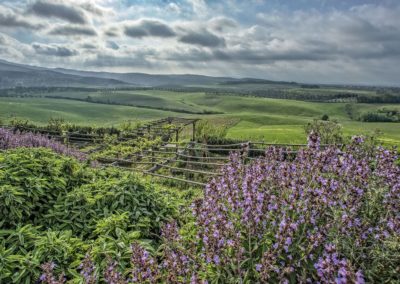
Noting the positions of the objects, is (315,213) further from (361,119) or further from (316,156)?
(361,119)

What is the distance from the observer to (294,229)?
2.54 metres

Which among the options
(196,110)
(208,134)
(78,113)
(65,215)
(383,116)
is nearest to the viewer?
(65,215)

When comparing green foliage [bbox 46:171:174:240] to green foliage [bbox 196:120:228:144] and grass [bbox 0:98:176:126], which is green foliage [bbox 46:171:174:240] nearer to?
green foliage [bbox 196:120:228:144]

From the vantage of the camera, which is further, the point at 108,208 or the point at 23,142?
the point at 23,142

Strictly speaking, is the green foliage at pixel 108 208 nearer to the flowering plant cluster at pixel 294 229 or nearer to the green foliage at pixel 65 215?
the green foliage at pixel 65 215

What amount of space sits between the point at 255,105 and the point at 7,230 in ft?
338

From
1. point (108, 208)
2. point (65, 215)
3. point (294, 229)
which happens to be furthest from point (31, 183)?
point (294, 229)

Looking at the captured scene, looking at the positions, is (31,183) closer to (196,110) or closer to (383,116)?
(383,116)

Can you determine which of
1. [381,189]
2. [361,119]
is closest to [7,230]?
A: [381,189]

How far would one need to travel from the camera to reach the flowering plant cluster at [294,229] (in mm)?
2326

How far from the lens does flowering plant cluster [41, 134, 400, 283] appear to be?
7.63 ft

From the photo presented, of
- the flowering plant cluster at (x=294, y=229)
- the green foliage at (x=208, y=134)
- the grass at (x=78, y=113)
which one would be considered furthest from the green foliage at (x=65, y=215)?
the grass at (x=78, y=113)

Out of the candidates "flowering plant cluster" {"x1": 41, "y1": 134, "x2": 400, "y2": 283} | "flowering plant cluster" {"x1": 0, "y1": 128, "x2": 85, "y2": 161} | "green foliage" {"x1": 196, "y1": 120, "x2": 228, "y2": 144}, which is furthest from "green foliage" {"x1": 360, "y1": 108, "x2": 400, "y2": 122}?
"flowering plant cluster" {"x1": 41, "y1": 134, "x2": 400, "y2": 283}

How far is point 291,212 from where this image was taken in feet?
9.54
